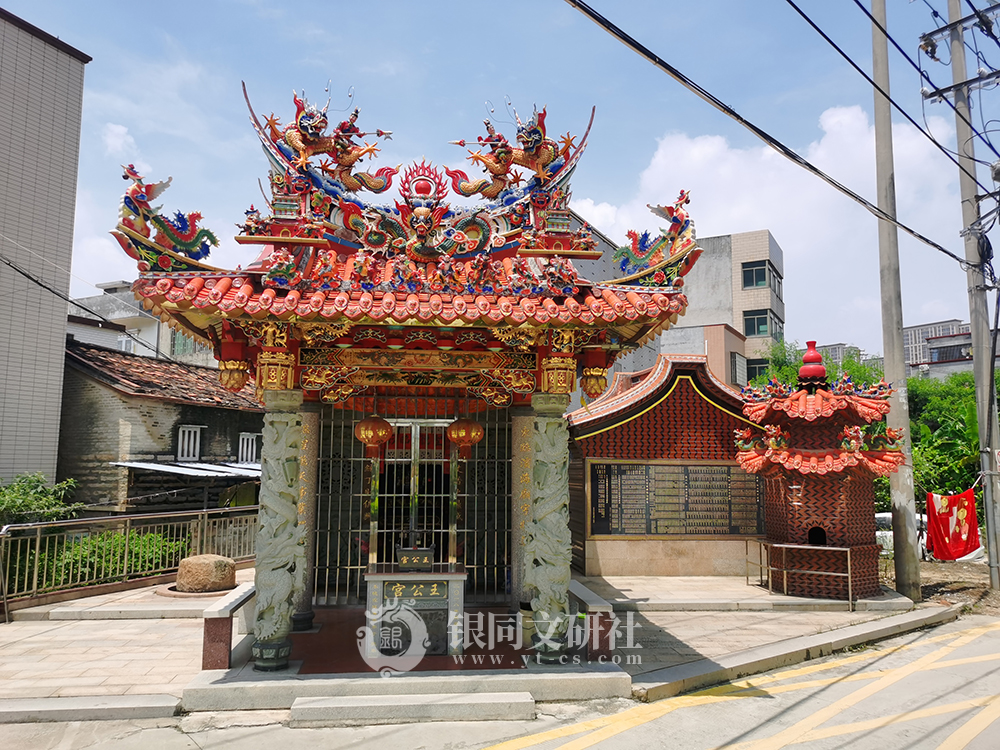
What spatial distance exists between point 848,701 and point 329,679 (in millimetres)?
5738

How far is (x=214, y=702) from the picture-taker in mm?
6297

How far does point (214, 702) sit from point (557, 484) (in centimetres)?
412

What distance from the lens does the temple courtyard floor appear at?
19.6ft

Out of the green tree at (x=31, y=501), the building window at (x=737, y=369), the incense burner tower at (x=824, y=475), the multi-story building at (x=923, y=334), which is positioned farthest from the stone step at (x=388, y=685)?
Result: the multi-story building at (x=923, y=334)

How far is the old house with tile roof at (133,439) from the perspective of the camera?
15336mm

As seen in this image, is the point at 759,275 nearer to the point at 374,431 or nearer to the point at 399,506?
the point at 399,506

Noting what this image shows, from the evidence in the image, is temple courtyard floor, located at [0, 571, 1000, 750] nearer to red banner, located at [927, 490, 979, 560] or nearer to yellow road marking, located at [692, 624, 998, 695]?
yellow road marking, located at [692, 624, 998, 695]

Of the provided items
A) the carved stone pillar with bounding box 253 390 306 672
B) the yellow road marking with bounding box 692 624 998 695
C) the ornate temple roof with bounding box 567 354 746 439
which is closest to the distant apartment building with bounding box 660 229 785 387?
the ornate temple roof with bounding box 567 354 746 439

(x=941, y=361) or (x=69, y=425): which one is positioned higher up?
(x=941, y=361)

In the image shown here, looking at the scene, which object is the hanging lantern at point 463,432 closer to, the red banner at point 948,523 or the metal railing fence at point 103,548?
the metal railing fence at point 103,548

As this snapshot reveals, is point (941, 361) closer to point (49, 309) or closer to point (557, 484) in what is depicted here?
point (557, 484)

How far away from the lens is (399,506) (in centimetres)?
1056

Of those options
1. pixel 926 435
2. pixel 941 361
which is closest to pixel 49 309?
pixel 926 435

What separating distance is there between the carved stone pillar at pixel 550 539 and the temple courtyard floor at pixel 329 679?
453mm
